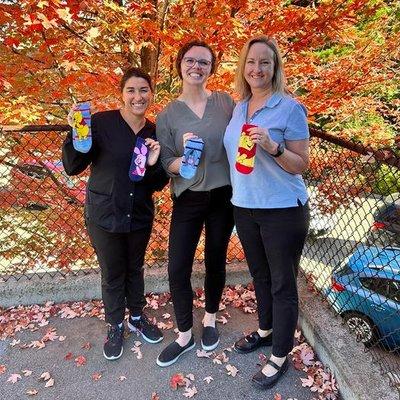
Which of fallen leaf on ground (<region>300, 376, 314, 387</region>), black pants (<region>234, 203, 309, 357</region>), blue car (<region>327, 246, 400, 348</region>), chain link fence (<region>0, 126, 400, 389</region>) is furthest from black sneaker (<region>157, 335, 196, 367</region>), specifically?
blue car (<region>327, 246, 400, 348</region>)

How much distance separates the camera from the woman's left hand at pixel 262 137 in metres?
1.94

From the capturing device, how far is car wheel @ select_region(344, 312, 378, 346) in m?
2.87

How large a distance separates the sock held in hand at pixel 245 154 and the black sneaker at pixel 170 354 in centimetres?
144

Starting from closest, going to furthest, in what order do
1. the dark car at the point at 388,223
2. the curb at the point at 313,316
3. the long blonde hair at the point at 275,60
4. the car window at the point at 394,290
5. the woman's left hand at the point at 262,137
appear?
the woman's left hand at the point at 262,137 < the long blonde hair at the point at 275,60 < the curb at the point at 313,316 < the dark car at the point at 388,223 < the car window at the point at 394,290

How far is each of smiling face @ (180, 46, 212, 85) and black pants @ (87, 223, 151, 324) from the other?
3.45ft

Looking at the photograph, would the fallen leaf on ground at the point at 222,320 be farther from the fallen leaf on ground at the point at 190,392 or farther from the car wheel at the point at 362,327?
the car wheel at the point at 362,327

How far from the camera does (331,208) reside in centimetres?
502

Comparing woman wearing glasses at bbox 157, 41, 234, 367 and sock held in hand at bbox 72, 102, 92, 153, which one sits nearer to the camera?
sock held in hand at bbox 72, 102, 92, 153

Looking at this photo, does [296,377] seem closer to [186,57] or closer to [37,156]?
[186,57]

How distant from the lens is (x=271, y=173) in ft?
7.17

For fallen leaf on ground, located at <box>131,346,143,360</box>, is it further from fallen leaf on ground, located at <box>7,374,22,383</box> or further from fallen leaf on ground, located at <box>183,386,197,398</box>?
fallen leaf on ground, located at <box>7,374,22,383</box>

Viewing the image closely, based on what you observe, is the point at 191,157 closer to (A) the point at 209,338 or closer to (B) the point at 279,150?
(B) the point at 279,150

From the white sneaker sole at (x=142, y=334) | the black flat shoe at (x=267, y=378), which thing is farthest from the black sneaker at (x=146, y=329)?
the black flat shoe at (x=267, y=378)

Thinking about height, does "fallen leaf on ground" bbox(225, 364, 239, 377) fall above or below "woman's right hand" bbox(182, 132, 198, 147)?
below
